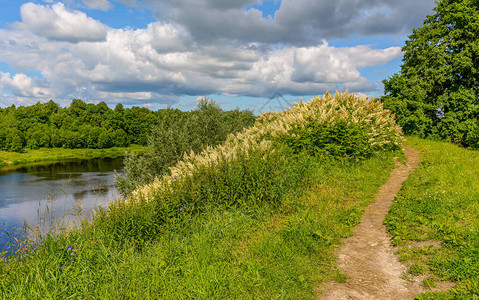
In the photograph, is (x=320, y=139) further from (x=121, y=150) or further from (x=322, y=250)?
(x=121, y=150)

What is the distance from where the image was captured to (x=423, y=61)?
19438 millimetres

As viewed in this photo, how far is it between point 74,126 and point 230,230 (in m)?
123

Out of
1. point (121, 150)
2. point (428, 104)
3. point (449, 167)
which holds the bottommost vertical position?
point (121, 150)

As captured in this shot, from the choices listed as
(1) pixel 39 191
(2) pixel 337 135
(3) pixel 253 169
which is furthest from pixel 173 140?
(1) pixel 39 191

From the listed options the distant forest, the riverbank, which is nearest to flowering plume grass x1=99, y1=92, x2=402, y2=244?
the riverbank

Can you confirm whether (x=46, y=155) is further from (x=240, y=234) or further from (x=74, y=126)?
(x=240, y=234)

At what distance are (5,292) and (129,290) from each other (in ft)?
5.20

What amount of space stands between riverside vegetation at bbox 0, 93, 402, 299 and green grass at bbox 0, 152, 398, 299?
0.06 feet

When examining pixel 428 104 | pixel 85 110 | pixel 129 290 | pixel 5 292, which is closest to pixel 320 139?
pixel 129 290

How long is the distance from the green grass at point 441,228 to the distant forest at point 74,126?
9182 cm

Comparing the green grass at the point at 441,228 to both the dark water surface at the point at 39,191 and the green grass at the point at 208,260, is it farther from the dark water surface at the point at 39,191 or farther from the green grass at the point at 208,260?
the dark water surface at the point at 39,191

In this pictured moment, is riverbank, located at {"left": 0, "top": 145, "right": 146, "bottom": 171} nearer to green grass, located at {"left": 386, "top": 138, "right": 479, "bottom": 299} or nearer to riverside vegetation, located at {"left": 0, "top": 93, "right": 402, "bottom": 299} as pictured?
riverside vegetation, located at {"left": 0, "top": 93, "right": 402, "bottom": 299}

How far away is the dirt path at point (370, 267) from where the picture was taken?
3672 millimetres

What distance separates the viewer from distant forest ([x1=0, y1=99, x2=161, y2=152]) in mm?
95250
